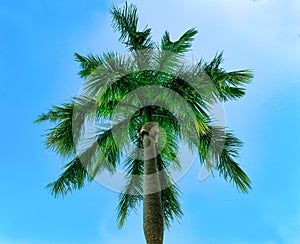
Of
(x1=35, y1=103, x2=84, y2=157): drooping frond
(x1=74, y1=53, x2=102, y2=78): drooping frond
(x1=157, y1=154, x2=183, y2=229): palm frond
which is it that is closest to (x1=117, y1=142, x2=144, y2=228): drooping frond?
(x1=157, y1=154, x2=183, y2=229): palm frond

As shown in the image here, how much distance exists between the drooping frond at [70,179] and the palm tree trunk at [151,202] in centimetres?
203

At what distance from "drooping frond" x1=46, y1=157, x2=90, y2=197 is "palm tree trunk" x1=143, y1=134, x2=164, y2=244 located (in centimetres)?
203

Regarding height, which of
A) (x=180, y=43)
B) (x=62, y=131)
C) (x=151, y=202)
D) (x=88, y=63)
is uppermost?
(x=180, y=43)

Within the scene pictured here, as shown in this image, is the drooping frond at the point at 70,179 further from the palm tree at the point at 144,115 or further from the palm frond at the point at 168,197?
the palm frond at the point at 168,197

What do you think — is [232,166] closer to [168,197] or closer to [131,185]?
[168,197]

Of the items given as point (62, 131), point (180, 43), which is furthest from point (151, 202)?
point (180, 43)

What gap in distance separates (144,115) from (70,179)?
2.32 metres

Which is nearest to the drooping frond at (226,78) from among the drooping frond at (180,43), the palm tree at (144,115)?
the palm tree at (144,115)

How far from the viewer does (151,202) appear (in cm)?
667

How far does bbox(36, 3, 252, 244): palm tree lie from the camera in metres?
7.84

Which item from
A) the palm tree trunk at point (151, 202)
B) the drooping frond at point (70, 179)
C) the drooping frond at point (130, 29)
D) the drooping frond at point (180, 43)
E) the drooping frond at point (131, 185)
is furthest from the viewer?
the drooping frond at point (131, 185)

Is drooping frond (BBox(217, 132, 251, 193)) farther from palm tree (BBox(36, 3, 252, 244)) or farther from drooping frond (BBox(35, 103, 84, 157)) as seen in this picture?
drooping frond (BBox(35, 103, 84, 157))

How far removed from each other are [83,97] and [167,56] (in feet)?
6.84

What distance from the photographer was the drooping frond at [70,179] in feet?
28.6
